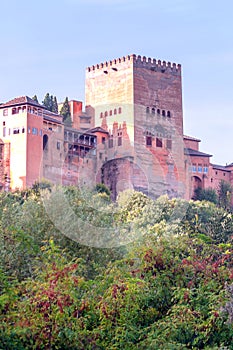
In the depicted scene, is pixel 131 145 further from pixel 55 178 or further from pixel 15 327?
pixel 15 327

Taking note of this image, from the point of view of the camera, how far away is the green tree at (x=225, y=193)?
67.1 metres

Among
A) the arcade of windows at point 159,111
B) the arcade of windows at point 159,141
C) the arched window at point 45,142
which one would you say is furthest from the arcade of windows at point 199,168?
the arched window at point 45,142

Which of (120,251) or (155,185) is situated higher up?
(155,185)

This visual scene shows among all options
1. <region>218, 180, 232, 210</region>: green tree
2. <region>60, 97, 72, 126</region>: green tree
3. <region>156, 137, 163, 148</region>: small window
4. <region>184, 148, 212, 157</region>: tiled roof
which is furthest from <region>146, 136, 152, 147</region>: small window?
<region>218, 180, 232, 210</region>: green tree

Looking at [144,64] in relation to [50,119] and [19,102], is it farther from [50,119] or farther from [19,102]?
[19,102]

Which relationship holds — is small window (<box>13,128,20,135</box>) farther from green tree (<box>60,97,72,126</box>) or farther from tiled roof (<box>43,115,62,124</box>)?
green tree (<box>60,97,72,126</box>)

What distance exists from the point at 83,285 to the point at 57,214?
9.46m

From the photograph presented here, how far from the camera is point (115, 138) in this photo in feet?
206

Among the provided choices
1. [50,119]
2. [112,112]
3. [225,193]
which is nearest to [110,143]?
[112,112]

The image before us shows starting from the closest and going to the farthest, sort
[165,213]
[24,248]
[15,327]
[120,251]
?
[15,327] → [24,248] → [120,251] → [165,213]

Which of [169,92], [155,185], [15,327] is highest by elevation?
[169,92]

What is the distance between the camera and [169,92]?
215 ft

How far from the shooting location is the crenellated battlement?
65.1m

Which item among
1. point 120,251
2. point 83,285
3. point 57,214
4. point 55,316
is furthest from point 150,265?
point 57,214
